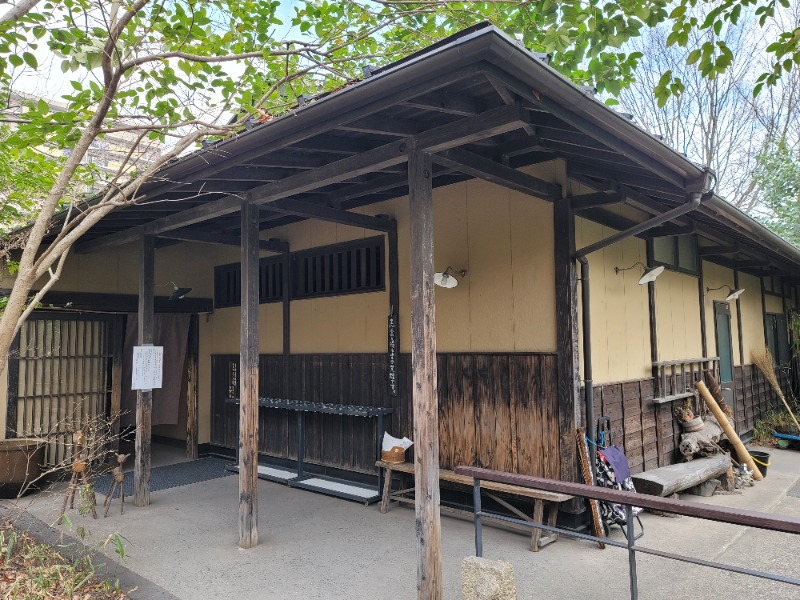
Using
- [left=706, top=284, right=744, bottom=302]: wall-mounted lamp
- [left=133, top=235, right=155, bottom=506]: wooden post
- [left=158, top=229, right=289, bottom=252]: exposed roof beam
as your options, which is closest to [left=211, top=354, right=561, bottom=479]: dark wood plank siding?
[left=158, top=229, right=289, bottom=252]: exposed roof beam

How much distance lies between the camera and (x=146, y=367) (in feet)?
19.0

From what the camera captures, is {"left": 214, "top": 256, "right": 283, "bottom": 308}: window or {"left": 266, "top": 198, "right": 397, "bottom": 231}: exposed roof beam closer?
{"left": 266, "top": 198, "right": 397, "bottom": 231}: exposed roof beam

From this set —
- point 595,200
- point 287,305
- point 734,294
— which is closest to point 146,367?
point 287,305

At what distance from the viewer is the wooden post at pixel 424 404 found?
331 centimetres

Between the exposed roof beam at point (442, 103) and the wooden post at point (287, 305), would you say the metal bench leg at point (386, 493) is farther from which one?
the exposed roof beam at point (442, 103)

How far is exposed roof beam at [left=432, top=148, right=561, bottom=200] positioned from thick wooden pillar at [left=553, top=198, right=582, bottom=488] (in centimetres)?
23

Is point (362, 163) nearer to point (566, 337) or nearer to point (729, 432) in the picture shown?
point (566, 337)

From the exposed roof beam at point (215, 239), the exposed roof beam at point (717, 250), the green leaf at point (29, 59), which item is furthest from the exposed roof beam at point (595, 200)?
the green leaf at point (29, 59)

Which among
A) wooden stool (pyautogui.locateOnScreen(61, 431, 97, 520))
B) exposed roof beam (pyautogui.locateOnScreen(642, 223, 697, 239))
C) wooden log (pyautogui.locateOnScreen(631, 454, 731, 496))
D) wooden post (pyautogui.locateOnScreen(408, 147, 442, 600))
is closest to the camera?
wooden post (pyautogui.locateOnScreen(408, 147, 442, 600))

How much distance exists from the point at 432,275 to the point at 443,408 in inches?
94.6

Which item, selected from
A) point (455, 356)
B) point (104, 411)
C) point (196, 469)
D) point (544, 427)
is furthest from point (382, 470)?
point (104, 411)

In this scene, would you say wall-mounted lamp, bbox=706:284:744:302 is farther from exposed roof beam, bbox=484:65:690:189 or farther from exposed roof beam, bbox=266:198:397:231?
exposed roof beam, bbox=266:198:397:231

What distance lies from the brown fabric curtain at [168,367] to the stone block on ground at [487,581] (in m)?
6.26

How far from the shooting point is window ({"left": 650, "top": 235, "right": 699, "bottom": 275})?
648 centimetres
